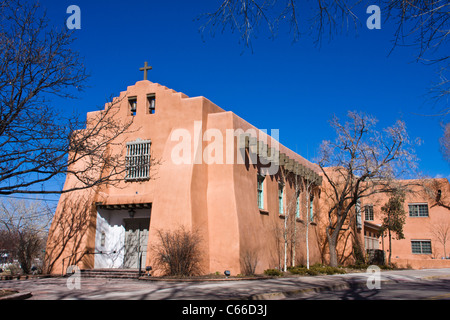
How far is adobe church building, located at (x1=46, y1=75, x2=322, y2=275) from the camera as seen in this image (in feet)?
54.4

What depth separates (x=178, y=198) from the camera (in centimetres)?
1653

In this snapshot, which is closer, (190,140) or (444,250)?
(190,140)

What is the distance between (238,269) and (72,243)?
24.3 feet

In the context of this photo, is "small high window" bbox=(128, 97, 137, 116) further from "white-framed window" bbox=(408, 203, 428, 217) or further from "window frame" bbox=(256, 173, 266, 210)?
"white-framed window" bbox=(408, 203, 428, 217)

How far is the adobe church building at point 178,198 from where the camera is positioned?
16594mm

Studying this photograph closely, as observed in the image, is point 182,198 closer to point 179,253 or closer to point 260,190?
point 179,253

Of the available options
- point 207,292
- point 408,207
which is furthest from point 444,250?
point 207,292

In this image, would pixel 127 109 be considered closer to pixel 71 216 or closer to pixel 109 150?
pixel 109 150

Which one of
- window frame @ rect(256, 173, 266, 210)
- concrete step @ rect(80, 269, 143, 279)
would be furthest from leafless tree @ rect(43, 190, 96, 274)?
window frame @ rect(256, 173, 266, 210)

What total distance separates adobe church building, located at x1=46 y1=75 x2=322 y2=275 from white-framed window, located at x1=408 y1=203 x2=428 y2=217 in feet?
79.0

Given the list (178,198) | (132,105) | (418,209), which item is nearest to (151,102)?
(132,105)

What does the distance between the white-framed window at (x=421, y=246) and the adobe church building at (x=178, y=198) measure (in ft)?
78.3

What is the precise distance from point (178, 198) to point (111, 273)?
419 centimetres

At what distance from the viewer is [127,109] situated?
19.7 metres
